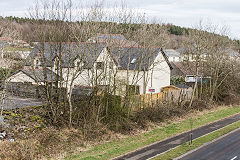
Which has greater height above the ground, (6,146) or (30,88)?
(30,88)

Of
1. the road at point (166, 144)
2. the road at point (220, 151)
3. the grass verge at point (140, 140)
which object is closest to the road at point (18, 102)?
the grass verge at point (140, 140)

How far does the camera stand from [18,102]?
65.8ft

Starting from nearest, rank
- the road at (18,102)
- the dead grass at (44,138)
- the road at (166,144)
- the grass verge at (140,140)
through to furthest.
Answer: the dead grass at (44,138)
the grass verge at (140,140)
the road at (166,144)
the road at (18,102)

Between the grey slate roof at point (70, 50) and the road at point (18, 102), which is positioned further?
the road at point (18, 102)

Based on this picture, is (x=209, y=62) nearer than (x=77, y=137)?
No

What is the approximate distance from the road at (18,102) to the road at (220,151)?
11.7 meters

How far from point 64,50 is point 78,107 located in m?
4.53

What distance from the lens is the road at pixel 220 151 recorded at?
15.9 m

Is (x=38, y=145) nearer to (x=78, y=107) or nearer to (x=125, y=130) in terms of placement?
(x=78, y=107)

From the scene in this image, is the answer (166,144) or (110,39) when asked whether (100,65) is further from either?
(166,144)

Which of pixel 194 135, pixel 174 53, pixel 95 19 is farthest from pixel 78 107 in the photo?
pixel 174 53

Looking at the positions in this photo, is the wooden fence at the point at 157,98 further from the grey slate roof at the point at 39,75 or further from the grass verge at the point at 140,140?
the grey slate roof at the point at 39,75

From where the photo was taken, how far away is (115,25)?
2033 cm

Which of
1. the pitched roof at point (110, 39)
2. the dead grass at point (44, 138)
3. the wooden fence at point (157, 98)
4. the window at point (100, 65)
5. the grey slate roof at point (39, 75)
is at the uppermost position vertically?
the pitched roof at point (110, 39)
